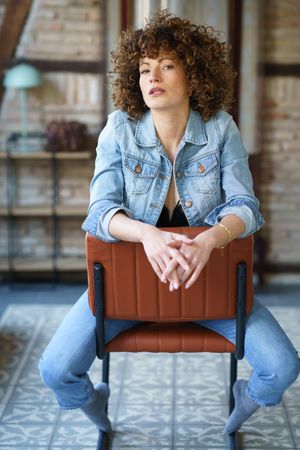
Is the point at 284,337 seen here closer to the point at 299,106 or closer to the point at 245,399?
the point at 245,399

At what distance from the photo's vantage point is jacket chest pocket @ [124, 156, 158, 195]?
194cm

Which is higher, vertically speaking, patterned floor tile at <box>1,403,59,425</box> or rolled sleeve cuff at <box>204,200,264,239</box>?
rolled sleeve cuff at <box>204,200,264,239</box>

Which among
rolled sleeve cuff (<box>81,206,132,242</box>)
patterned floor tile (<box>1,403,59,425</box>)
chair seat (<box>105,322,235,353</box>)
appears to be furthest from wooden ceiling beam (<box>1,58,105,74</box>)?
chair seat (<box>105,322,235,353</box>)

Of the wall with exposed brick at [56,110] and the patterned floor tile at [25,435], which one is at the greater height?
the wall with exposed brick at [56,110]

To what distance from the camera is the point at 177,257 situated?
1661mm

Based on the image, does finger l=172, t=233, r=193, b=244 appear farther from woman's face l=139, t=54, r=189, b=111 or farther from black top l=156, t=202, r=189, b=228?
woman's face l=139, t=54, r=189, b=111

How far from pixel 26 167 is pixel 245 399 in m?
2.46

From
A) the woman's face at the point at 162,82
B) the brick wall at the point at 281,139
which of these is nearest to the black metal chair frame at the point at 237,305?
the woman's face at the point at 162,82

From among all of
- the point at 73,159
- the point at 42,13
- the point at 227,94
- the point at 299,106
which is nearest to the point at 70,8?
the point at 42,13

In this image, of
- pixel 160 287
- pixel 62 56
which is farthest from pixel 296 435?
pixel 62 56

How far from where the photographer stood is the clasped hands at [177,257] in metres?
1.67

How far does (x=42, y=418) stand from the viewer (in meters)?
2.44

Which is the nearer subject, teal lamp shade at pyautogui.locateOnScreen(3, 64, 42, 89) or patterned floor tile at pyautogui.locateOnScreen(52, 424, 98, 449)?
patterned floor tile at pyautogui.locateOnScreen(52, 424, 98, 449)

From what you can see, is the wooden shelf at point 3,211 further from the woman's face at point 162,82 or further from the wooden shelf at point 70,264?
the woman's face at point 162,82
